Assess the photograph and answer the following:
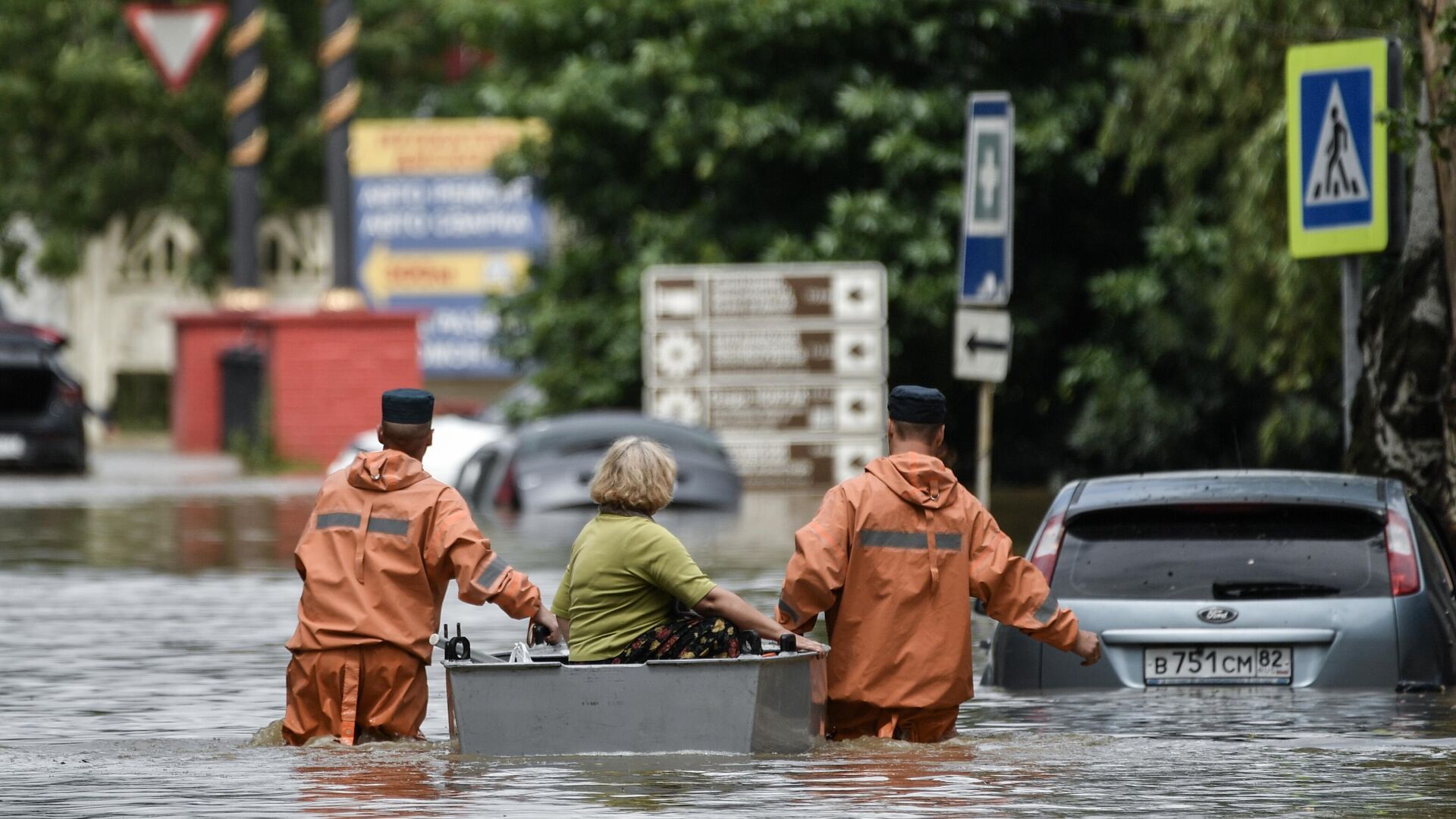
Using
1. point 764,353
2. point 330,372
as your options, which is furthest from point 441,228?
point 764,353

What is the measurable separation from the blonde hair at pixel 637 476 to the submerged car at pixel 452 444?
2261 centimetres

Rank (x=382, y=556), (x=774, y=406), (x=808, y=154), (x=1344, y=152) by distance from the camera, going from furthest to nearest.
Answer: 1. (x=808, y=154)
2. (x=774, y=406)
3. (x=1344, y=152)
4. (x=382, y=556)

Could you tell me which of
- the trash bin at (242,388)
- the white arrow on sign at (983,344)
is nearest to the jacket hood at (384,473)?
the white arrow on sign at (983,344)

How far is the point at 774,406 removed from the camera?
34594mm

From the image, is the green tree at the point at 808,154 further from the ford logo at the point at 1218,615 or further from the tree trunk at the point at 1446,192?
the ford logo at the point at 1218,615

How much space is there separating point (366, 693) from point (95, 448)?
4593cm

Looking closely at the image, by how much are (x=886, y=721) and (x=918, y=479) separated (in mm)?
795

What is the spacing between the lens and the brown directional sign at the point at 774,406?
3441cm

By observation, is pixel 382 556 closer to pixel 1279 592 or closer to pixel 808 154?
pixel 1279 592

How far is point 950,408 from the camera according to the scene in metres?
36.8

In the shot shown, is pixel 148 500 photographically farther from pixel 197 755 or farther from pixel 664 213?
pixel 197 755

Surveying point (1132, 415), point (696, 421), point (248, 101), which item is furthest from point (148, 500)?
point (248, 101)

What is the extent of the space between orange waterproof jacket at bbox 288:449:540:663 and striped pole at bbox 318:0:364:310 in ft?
112

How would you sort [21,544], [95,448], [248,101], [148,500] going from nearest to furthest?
[21,544] < [148,500] < [248,101] < [95,448]
